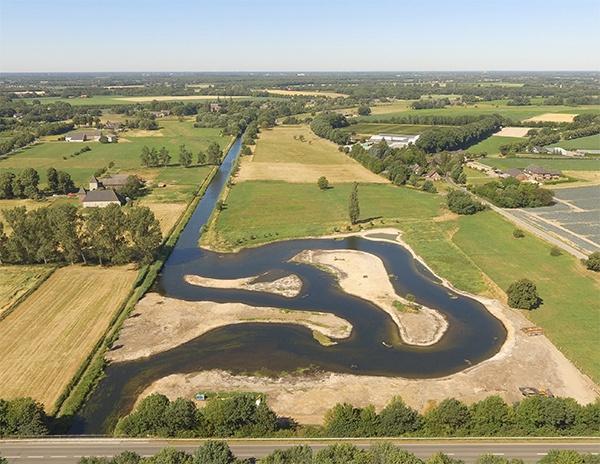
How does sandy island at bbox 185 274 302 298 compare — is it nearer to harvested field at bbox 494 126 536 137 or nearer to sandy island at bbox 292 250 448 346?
sandy island at bbox 292 250 448 346

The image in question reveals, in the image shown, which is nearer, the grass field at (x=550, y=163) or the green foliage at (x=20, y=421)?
the green foliage at (x=20, y=421)

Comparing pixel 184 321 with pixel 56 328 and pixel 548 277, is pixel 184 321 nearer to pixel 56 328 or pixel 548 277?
pixel 56 328

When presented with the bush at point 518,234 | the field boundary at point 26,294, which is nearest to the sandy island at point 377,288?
the bush at point 518,234

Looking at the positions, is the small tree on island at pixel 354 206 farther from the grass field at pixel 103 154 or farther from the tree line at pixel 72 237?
the grass field at pixel 103 154

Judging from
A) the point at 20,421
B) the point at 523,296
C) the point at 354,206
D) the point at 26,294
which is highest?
the point at 354,206

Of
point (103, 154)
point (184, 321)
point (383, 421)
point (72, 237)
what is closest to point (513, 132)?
point (103, 154)

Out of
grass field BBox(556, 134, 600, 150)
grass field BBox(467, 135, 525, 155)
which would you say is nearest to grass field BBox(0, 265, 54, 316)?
grass field BBox(467, 135, 525, 155)

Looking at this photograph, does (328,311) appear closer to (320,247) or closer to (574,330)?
(320,247)
